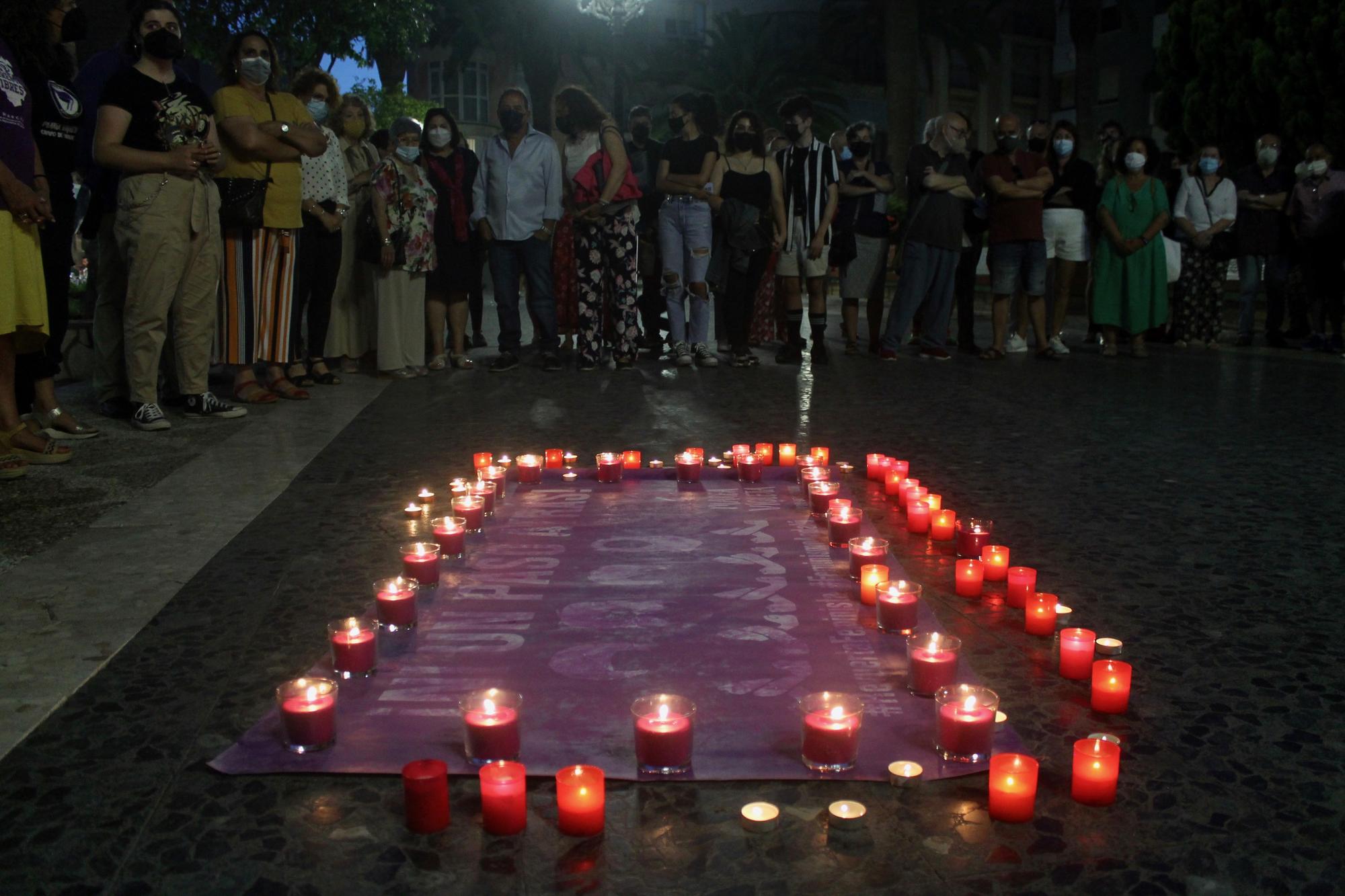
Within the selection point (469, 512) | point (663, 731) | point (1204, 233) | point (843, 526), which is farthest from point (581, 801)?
point (1204, 233)

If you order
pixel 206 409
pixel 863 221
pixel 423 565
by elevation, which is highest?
pixel 863 221

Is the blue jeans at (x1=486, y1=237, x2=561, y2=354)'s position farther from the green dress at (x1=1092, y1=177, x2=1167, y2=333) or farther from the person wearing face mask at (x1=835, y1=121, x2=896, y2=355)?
the green dress at (x1=1092, y1=177, x2=1167, y2=333)

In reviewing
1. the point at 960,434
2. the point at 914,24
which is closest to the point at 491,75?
the point at 914,24

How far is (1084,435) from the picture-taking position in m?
6.12

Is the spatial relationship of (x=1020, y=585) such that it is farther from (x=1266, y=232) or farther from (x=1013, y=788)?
(x=1266, y=232)

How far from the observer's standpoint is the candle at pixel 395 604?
3.02 meters

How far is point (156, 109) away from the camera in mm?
5711

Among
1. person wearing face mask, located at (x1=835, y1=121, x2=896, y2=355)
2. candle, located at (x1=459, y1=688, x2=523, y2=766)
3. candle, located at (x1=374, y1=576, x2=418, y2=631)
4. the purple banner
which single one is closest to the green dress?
person wearing face mask, located at (x1=835, y1=121, x2=896, y2=355)

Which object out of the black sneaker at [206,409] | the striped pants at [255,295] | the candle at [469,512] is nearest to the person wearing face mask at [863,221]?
the striped pants at [255,295]

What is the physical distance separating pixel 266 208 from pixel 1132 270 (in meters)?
6.80

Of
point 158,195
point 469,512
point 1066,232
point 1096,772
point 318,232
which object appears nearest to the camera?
point 1096,772

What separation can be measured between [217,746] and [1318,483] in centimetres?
444

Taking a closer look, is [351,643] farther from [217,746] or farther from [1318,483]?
[1318,483]

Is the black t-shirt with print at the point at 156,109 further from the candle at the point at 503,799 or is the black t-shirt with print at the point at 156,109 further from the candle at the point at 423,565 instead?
the candle at the point at 503,799
